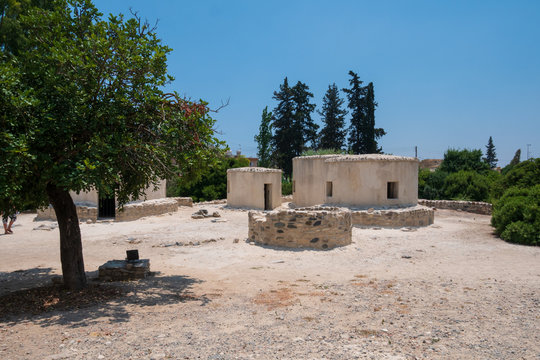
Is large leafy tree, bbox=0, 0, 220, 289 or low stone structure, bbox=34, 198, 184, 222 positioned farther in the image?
low stone structure, bbox=34, 198, 184, 222

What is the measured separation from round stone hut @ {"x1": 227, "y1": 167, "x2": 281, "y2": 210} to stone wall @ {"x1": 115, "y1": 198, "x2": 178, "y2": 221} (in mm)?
3930

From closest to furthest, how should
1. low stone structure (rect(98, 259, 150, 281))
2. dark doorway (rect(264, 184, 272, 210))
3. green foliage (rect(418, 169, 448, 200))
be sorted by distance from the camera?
low stone structure (rect(98, 259, 150, 281)) < dark doorway (rect(264, 184, 272, 210)) < green foliage (rect(418, 169, 448, 200))

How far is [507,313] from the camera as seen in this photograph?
577 centimetres

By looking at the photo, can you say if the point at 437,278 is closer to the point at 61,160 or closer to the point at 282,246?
the point at 282,246

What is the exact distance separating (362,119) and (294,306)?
33.8m

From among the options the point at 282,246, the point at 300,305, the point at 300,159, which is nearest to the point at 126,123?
the point at 300,305

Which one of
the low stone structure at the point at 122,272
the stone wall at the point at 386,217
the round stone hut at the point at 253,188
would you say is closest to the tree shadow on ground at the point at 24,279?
the low stone structure at the point at 122,272

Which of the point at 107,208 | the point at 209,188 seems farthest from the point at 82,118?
the point at 209,188

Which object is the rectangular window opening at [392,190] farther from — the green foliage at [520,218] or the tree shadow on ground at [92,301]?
the tree shadow on ground at [92,301]

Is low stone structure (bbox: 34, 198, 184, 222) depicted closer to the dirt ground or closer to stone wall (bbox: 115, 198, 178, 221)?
stone wall (bbox: 115, 198, 178, 221)

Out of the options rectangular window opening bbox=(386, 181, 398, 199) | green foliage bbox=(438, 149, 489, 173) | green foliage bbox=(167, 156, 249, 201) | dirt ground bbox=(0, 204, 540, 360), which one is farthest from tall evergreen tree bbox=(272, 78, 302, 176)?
dirt ground bbox=(0, 204, 540, 360)

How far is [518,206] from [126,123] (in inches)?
544

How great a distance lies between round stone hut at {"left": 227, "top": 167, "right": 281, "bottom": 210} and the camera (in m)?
23.1

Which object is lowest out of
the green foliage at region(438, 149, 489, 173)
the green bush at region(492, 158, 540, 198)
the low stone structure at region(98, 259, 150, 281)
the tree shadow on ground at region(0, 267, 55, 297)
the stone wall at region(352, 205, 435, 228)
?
the tree shadow on ground at region(0, 267, 55, 297)
